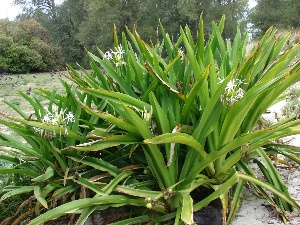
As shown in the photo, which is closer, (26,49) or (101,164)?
(101,164)

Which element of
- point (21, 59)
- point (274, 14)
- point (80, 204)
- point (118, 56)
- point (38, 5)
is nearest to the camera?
point (80, 204)

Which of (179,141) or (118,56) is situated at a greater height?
(118,56)

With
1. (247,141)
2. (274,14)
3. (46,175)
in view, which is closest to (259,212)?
(247,141)

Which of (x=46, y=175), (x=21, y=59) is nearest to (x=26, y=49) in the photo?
(x=21, y=59)

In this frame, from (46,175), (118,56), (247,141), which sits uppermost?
(118,56)

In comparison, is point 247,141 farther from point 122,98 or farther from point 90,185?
point 90,185

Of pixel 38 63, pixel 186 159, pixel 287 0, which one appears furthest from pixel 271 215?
pixel 287 0

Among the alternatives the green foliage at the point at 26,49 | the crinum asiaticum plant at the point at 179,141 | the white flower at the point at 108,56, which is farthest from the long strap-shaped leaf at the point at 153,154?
the green foliage at the point at 26,49

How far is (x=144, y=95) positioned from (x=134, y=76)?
37 centimetres

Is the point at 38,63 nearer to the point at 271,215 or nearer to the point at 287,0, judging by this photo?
the point at 287,0

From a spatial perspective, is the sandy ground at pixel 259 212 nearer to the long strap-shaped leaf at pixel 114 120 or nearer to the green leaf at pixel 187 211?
the green leaf at pixel 187 211

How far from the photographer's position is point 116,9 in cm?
2847

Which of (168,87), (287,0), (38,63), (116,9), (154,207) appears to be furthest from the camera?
(116,9)

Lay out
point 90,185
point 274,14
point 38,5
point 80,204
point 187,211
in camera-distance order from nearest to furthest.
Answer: point 187,211 < point 80,204 < point 90,185 < point 274,14 < point 38,5
